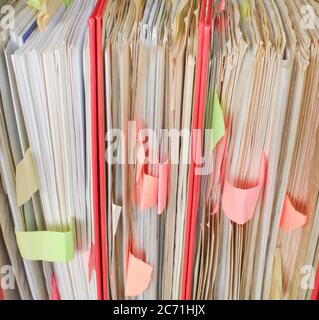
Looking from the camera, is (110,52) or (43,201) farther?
(43,201)

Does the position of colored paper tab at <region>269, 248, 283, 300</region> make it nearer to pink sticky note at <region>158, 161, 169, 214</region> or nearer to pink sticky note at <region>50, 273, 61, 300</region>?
pink sticky note at <region>158, 161, 169, 214</region>

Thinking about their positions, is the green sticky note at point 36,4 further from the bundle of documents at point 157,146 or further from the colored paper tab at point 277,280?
the colored paper tab at point 277,280

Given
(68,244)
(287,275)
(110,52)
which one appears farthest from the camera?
(287,275)

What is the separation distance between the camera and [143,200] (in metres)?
0.66

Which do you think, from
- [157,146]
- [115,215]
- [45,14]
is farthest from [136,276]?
[45,14]

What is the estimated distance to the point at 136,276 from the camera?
0.74m

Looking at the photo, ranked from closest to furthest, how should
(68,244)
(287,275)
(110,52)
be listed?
(110,52) → (68,244) → (287,275)

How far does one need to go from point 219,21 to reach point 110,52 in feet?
0.56

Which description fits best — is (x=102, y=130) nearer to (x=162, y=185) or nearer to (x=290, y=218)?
(x=162, y=185)

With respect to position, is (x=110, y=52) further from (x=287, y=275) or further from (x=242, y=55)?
(x=287, y=275)

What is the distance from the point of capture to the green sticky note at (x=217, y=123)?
24.4 inches
